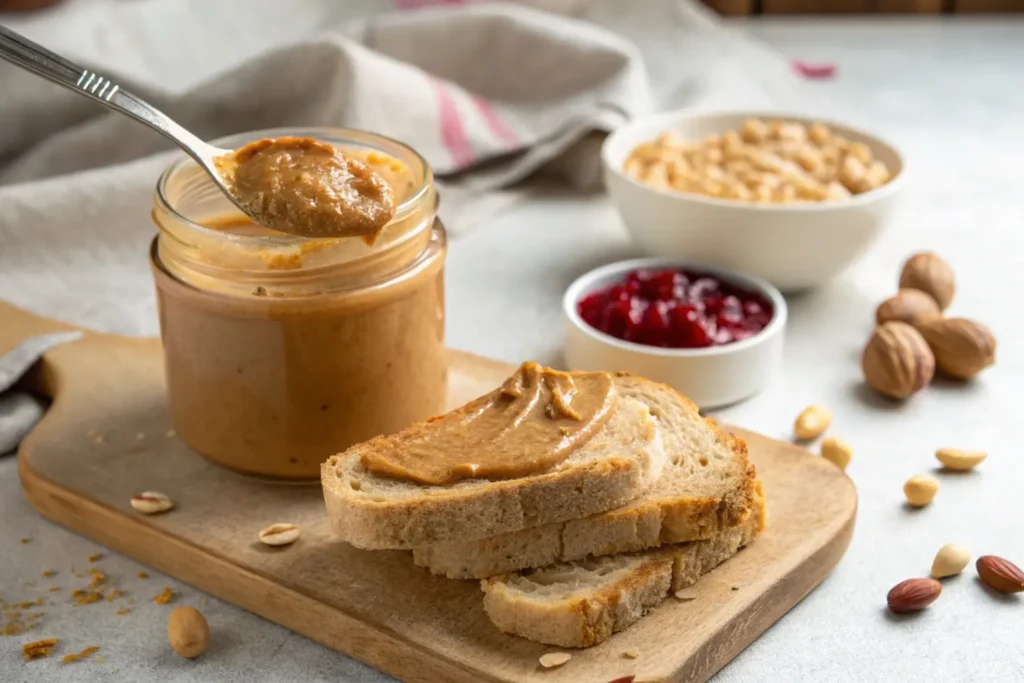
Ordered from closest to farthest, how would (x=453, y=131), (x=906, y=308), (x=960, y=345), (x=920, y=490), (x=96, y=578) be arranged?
(x=96, y=578) < (x=920, y=490) < (x=960, y=345) < (x=906, y=308) < (x=453, y=131)

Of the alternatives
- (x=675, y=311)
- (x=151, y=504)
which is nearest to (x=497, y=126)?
(x=675, y=311)

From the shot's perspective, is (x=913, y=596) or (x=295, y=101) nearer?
(x=913, y=596)

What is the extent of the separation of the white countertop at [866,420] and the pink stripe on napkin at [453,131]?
0.23 metres

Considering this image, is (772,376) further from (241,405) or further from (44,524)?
(44,524)

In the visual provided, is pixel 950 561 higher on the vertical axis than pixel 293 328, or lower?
lower

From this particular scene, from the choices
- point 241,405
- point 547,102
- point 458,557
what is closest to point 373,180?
point 241,405

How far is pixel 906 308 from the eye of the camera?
10.3ft

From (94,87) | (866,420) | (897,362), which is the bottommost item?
(866,420)

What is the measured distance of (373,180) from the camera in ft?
7.76

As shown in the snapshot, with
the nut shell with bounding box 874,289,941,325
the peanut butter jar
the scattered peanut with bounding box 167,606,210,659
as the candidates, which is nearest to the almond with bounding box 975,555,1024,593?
the nut shell with bounding box 874,289,941,325

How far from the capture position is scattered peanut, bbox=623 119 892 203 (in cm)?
335

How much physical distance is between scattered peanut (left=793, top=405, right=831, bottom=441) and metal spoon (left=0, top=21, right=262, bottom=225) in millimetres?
1281

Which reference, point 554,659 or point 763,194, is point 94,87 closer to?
point 554,659

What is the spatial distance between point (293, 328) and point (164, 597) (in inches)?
21.6
